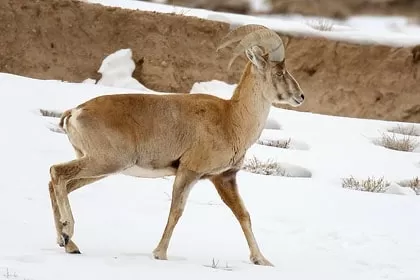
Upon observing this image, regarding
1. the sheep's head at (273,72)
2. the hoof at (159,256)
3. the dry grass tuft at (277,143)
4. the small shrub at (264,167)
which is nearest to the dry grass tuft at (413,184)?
the small shrub at (264,167)

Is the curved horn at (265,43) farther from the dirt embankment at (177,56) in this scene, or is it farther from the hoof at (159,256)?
the dirt embankment at (177,56)

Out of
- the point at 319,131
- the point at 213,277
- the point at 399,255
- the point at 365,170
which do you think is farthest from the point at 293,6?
the point at 319,131

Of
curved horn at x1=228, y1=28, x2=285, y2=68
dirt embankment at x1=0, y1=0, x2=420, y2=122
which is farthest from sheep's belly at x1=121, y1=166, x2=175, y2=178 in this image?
dirt embankment at x1=0, y1=0, x2=420, y2=122

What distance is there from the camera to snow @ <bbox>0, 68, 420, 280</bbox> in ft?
20.8

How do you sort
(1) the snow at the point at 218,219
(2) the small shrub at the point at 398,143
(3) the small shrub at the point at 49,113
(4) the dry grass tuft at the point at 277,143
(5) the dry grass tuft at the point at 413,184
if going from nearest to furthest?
(1) the snow at the point at 218,219 < (5) the dry grass tuft at the point at 413,184 < (4) the dry grass tuft at the point at 277,143 < (3) the small shrub at the point at 49,113 < (2) the small shrub at the point at 398,143

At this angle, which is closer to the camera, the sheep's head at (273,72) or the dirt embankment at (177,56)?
the sheep's head at (273,72)

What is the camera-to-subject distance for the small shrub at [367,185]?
415 inches

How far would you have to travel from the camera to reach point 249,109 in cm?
742

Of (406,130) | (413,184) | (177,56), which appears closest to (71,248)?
(413,184)

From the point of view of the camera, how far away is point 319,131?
1345 centimetres

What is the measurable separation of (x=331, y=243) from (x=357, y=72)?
10.3 meters

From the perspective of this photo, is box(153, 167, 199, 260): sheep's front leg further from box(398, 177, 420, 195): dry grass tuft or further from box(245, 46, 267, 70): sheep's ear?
box(398, 177, 420, 195): dry grass tuft

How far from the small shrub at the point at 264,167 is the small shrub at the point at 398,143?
8.34 ft

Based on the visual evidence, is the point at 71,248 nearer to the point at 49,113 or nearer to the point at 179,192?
the point at 179,192
